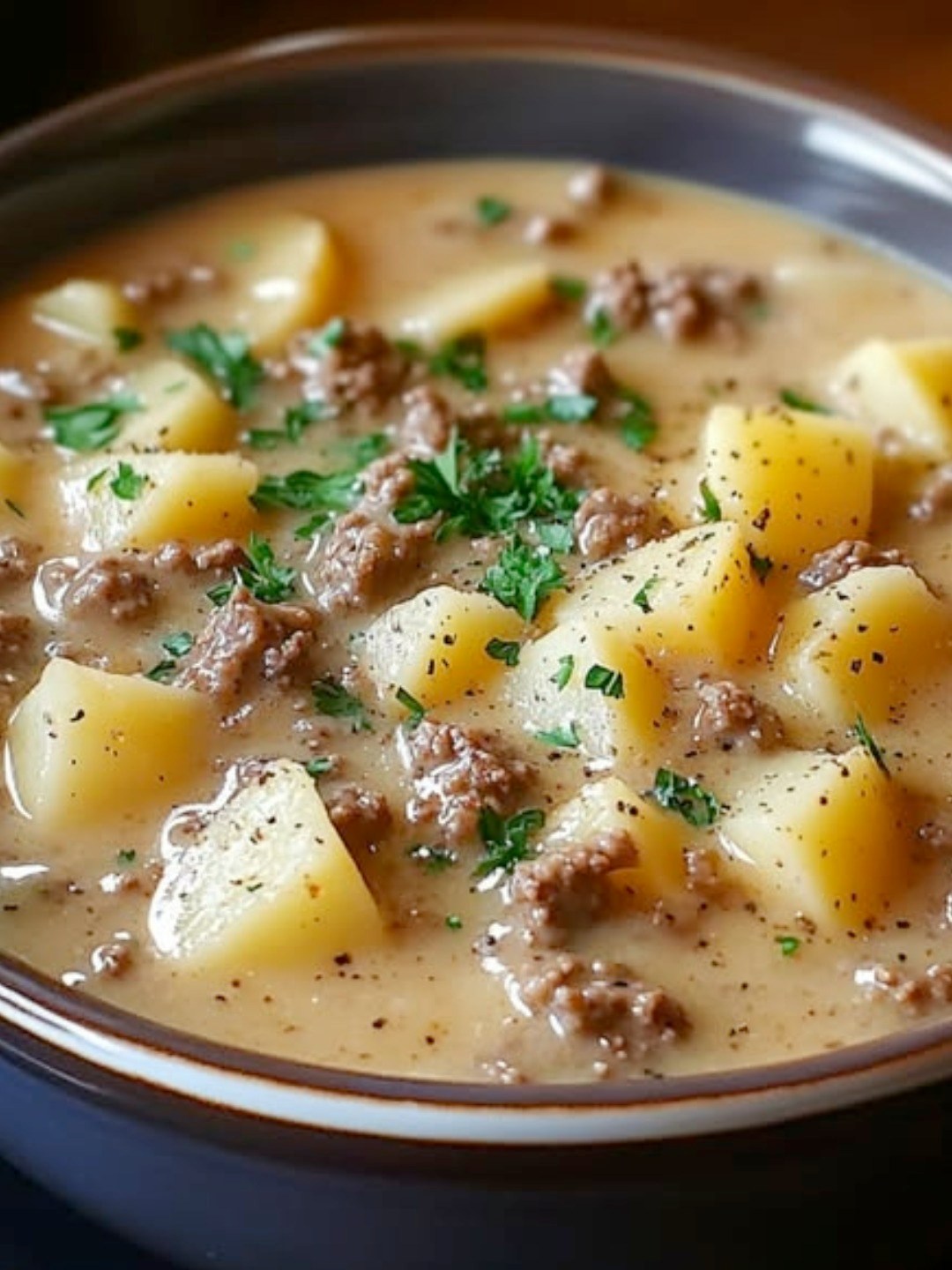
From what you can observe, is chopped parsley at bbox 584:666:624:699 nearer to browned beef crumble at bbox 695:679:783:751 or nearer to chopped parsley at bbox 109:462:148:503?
browned beef crumble at bbox 695:679:783:751

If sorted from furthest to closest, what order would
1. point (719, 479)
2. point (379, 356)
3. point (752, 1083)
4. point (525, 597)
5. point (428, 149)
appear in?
point (428, 149) < point (379, 356) < point (719, 479) < point (525, 597) < point (752, 1083)

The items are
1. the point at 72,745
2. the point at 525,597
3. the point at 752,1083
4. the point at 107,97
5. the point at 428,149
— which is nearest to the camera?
the point at 752,1083

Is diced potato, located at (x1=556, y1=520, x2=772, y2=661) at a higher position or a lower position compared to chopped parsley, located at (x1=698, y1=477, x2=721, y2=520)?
lower

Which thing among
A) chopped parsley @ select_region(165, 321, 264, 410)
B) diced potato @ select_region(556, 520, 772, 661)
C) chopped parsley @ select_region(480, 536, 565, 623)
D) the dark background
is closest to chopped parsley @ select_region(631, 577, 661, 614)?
Answer: diced potato @ select_region(556, 520, 772, 661)

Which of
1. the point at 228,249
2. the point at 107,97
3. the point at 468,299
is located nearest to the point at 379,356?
the point at 468,299

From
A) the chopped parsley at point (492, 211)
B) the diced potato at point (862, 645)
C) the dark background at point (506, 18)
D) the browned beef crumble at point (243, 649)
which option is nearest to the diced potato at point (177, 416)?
the browned beef crumble at point (243, 649)

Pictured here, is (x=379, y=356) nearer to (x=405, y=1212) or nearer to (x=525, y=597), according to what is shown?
(x=525, y=597)
